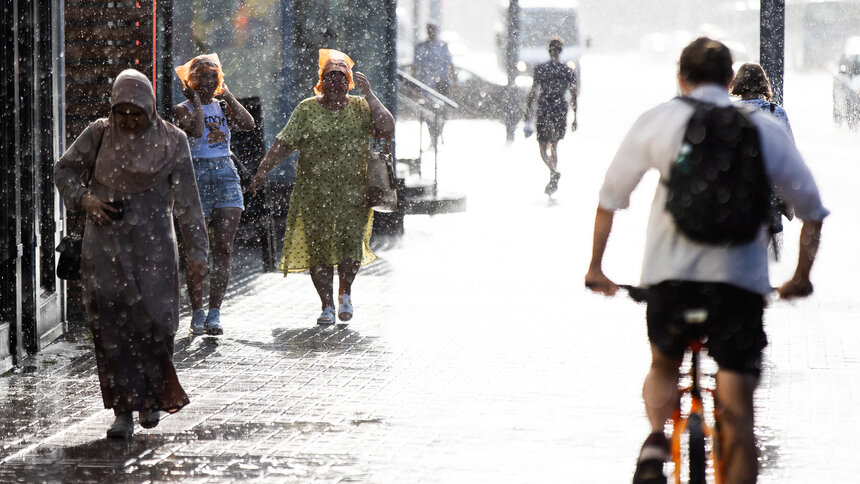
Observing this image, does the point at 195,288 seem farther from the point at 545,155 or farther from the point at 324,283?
the point at 545,155

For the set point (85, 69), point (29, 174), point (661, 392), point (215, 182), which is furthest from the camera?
point (85, 69)

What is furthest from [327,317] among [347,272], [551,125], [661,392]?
[551,125]

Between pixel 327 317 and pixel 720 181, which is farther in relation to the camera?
pixel 327 317

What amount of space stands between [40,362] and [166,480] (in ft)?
9.29

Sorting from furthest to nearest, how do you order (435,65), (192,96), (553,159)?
(435,65), (553,159), (192,96)

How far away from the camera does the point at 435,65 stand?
25.9 m

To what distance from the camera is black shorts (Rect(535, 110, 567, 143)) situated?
1838 centimetres

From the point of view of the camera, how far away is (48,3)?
345 inches

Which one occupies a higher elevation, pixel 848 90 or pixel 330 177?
pixel 330 177

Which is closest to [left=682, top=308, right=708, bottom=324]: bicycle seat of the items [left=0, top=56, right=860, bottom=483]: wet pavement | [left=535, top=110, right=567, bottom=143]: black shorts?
[left=0, top=56, right=860, bottom=483]: wet pavement

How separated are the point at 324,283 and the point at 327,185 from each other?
620 mm

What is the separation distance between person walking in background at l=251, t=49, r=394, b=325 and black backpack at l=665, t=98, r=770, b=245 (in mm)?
5086

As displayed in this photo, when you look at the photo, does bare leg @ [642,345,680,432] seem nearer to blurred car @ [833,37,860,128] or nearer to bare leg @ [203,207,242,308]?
bare leg @ [203,207,242,308]

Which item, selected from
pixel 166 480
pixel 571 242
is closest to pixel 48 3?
pixel 166 480
